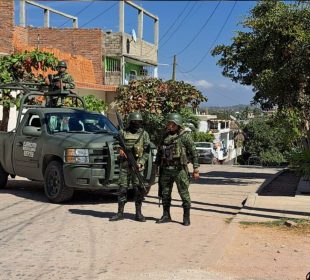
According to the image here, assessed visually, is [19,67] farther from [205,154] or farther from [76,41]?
[205,154]

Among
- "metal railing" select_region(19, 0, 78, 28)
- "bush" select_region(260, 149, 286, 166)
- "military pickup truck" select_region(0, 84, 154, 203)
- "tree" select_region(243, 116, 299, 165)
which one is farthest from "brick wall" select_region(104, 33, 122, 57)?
"military pickup truck" select_region(0, 84, 154, 203)

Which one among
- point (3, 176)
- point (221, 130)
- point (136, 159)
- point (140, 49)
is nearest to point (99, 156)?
point (136, 159)

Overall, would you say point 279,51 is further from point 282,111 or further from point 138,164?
point 138,164

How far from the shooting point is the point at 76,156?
1002 centimetres

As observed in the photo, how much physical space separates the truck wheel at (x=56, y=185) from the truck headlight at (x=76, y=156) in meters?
0.34

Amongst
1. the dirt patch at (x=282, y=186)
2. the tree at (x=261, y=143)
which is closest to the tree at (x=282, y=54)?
the dirt patch at (x=282, y=186)

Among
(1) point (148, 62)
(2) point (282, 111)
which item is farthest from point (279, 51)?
(1) point (148, 62)

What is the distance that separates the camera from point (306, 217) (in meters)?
9.26

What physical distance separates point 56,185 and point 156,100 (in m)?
9.51

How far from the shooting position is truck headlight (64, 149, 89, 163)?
998 cm

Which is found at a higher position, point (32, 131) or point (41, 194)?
point (32, 131)

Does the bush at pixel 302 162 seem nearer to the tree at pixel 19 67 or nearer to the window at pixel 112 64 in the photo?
the tree at pixel 19 67

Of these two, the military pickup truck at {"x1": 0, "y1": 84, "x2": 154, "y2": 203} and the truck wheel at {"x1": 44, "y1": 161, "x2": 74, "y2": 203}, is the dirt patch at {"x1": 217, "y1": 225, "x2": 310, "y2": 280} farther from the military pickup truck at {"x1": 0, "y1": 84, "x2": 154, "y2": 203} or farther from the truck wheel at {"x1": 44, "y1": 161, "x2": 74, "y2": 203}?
the truck wheel at {"x1": 44, "y1": 161, "x2": 74, "y2": 203}

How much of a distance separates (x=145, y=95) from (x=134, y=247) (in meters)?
12.6
